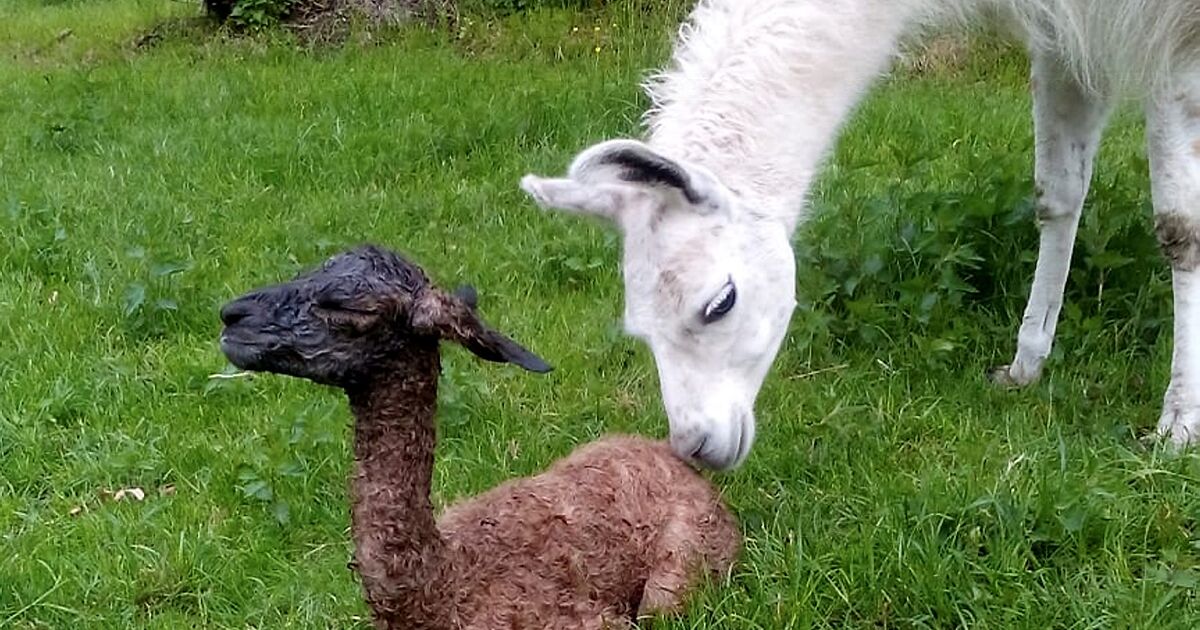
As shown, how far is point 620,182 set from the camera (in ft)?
10.4

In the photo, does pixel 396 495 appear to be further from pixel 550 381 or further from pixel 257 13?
pixel 257 13

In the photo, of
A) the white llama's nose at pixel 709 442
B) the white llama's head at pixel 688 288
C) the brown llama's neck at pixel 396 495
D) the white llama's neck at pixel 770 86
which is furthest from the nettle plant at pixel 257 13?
the brown llama's neck at pixel 396 495

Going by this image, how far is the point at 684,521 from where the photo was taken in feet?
9.55

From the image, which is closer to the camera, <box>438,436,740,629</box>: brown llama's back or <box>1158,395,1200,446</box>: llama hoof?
<box>438,436,740,629</box>: brown llama's back

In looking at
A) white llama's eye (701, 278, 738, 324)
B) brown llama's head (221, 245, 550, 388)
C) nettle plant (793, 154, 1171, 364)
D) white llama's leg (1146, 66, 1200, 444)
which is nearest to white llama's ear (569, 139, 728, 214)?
white llama's eye (701, 278, 738, 324)

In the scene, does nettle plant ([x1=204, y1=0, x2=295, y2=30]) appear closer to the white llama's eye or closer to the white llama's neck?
the white llama's neck

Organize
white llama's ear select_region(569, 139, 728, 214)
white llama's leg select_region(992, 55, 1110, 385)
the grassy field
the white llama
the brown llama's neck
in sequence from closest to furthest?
the brown llama's neck < the grassy field < white llama's ear select_region(569, 139, 728, 214) < the white llama < white llama's leg select_region(992, 55, 1110, 385)

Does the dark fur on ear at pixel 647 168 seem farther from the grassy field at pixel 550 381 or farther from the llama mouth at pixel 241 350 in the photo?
the llama mouth at pixel 241 350

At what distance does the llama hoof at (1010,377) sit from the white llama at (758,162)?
2 centimetres

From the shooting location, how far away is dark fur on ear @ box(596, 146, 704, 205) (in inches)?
120

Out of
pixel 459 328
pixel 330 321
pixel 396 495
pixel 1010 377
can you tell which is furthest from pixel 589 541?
A: pixel 1010 377

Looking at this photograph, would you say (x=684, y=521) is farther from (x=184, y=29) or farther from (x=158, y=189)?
(x=184, y=29)

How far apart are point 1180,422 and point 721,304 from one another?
1325 mm

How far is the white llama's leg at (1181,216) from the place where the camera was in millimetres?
3641
